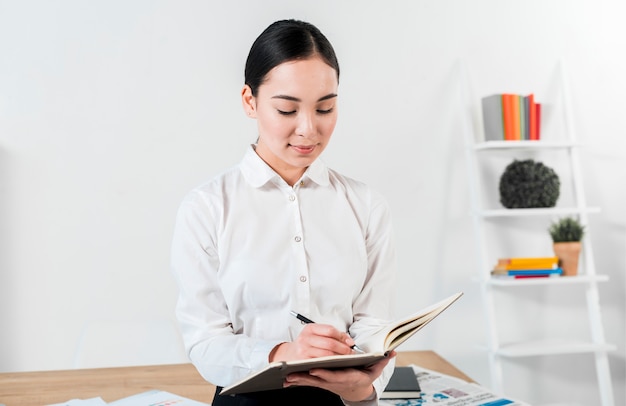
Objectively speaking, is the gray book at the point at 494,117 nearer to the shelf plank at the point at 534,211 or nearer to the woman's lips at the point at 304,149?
the shelf plank at the point at 534,211

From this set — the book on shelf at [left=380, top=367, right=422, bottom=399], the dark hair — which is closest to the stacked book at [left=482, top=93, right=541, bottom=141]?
the book on shelf at [left=380, top=367, right=422, bottom=399]

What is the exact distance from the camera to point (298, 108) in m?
1.28

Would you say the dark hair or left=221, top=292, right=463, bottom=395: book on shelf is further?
the dark hair

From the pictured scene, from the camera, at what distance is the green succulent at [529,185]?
343cm

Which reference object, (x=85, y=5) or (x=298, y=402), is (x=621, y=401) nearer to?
(x=298, y=402)

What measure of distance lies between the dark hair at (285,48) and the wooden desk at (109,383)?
89 cm

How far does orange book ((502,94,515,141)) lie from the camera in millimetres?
3432

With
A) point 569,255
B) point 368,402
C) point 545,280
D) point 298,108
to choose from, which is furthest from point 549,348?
point 298,108

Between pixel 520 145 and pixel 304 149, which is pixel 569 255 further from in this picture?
pixel 304 149

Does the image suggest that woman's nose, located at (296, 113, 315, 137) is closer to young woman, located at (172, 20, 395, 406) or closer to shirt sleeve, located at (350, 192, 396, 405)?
young woman, located at (172, 20, 395, 406)

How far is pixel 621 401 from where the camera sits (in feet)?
12.5

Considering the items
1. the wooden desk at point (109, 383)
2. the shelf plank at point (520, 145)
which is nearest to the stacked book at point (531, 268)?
the shelf plank at point (520, 145)

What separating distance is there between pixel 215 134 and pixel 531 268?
1621 millimetres

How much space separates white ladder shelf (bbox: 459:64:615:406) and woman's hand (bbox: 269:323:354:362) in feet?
7.57
